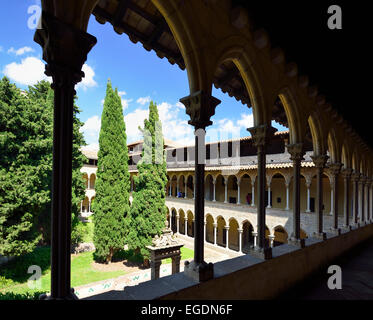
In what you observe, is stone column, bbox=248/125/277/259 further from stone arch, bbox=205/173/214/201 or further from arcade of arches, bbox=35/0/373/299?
stone arch, bbox=205/173/214/201

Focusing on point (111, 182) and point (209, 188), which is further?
point (209, 188)

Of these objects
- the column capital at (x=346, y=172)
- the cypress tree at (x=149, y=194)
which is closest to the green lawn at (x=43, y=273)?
the cypress tree at (x=149, y=194)

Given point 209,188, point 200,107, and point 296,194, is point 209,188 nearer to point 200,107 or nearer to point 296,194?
point 296,194

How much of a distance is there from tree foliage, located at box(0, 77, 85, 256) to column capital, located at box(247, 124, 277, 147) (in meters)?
10.7

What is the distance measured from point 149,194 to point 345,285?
→ 39.2 ft

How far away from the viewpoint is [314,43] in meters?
3.39

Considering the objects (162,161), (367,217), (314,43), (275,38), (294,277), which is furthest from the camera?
(162,161)

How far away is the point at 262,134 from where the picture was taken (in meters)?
3.84

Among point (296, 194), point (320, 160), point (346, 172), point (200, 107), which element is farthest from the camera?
point (346, 172)

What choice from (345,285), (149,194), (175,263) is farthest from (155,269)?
(149,194)

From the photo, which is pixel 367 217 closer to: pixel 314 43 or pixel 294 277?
pixel 294 277

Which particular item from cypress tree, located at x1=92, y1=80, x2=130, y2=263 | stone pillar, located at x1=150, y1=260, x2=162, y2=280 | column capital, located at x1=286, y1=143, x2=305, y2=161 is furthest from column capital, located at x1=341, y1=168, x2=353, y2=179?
cypress tree, located at x1=92, y1=80, x2=130, y2=263
